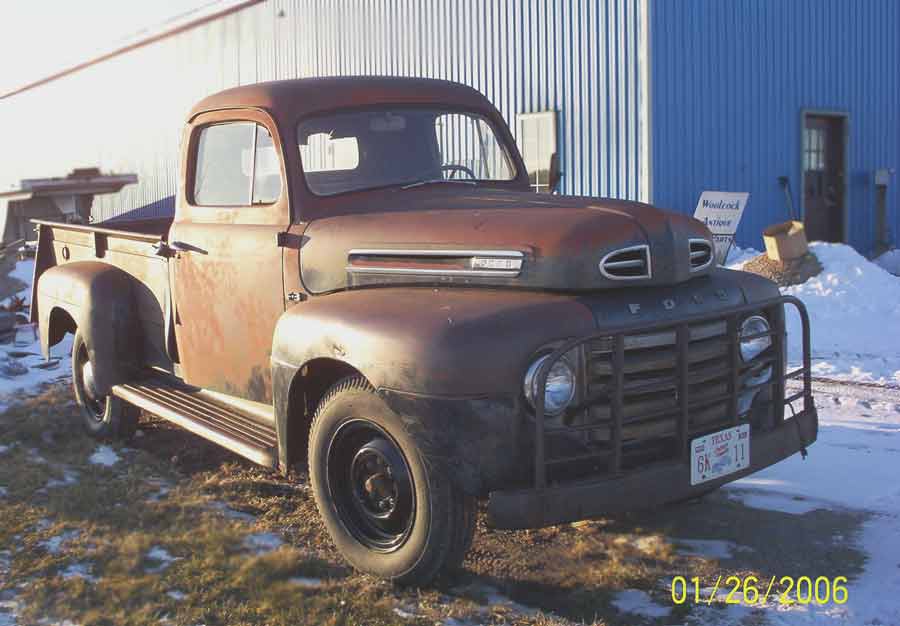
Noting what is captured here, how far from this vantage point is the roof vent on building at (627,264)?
349cm

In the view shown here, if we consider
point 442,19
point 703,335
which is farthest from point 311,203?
point 442,19

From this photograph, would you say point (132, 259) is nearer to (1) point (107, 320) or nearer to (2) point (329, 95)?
(1) point (107, 320)

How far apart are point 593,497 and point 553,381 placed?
407mm

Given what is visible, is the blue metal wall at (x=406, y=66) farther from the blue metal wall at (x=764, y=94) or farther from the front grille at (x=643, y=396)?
the front grille at (x=643, y=396)

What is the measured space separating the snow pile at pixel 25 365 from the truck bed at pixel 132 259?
0.81m

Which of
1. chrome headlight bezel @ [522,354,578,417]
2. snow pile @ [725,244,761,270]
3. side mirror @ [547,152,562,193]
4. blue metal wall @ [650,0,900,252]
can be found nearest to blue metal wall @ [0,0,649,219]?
blue metal wall @ [650,0,900,252]

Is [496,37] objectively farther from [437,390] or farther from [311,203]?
[437,390]

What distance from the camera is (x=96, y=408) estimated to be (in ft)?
20.0

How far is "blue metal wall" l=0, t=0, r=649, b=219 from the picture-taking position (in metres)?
12.5

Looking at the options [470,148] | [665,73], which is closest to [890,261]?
[665,73]

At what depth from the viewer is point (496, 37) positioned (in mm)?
13859

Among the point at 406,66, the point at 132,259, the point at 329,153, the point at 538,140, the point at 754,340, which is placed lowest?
the point at 754,340

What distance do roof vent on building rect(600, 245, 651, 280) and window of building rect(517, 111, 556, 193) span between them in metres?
9.60

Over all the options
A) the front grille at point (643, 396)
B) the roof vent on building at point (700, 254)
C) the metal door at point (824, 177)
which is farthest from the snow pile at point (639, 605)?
the metal door at point (824, 177)
